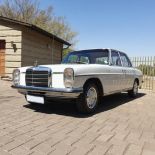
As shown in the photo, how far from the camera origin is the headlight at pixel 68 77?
5328 mm

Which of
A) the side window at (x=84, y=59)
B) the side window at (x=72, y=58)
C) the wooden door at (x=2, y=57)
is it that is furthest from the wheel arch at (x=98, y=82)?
the wooden door at (x=2, y=57)

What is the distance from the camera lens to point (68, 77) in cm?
535

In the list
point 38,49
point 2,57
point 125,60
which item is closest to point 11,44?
point 2,57

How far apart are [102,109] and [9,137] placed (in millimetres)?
3354

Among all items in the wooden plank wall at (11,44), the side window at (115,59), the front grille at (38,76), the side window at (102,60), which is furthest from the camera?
the wooden plank wall at (11,44)

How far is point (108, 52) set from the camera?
290 inches

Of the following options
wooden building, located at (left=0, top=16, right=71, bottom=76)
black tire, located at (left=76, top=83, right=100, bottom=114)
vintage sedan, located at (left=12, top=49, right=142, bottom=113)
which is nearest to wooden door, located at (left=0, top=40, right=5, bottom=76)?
wooden building, located at (left=0, top=16, right=71, bottom=76)

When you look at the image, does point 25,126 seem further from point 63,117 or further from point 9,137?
point 63,117

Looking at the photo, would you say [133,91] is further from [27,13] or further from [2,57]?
[27,13]

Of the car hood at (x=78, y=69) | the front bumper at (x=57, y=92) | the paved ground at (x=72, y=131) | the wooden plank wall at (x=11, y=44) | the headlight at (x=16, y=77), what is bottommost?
the paved ground at (x=72, y=131)

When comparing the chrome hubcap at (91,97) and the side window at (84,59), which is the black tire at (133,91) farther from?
the chrome hubcap at (91,97)

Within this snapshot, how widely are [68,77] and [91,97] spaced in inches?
41.9

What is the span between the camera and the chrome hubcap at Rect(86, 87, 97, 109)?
6004 mm

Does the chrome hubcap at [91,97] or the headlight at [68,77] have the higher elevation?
the headlight at [68,77]
